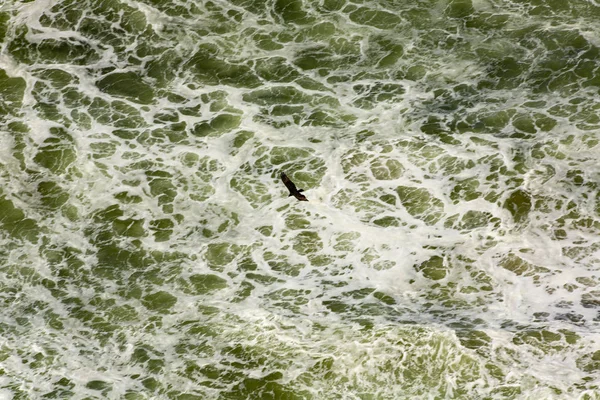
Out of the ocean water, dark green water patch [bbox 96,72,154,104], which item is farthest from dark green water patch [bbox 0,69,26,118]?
Result: dark green water patch [bbox 96,72,154,104]

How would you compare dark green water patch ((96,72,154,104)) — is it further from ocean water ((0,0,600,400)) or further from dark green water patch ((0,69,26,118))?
dark green water patch ((0,69,26,118))

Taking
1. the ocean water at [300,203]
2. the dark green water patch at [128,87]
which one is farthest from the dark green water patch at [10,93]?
the dark green water patch at [128,87]

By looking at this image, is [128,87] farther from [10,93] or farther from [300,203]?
[300,203]

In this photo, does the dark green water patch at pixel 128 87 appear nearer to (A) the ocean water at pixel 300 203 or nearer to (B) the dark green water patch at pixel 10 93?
(A) the ocean water at pixel 300 203

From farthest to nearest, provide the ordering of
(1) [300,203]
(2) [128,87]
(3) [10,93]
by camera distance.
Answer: (3) [10,93], (2) [128,87], (1) [300,203]

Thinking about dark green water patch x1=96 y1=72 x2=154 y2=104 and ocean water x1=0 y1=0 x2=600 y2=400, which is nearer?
ocean water x1=0 y1=0 x2=600 y2=400

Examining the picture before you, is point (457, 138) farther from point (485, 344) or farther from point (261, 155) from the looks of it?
point (485, 344)

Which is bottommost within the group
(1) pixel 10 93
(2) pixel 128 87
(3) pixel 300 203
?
(3) pixel 300 203

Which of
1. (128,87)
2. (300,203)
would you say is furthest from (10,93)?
(300,203)
